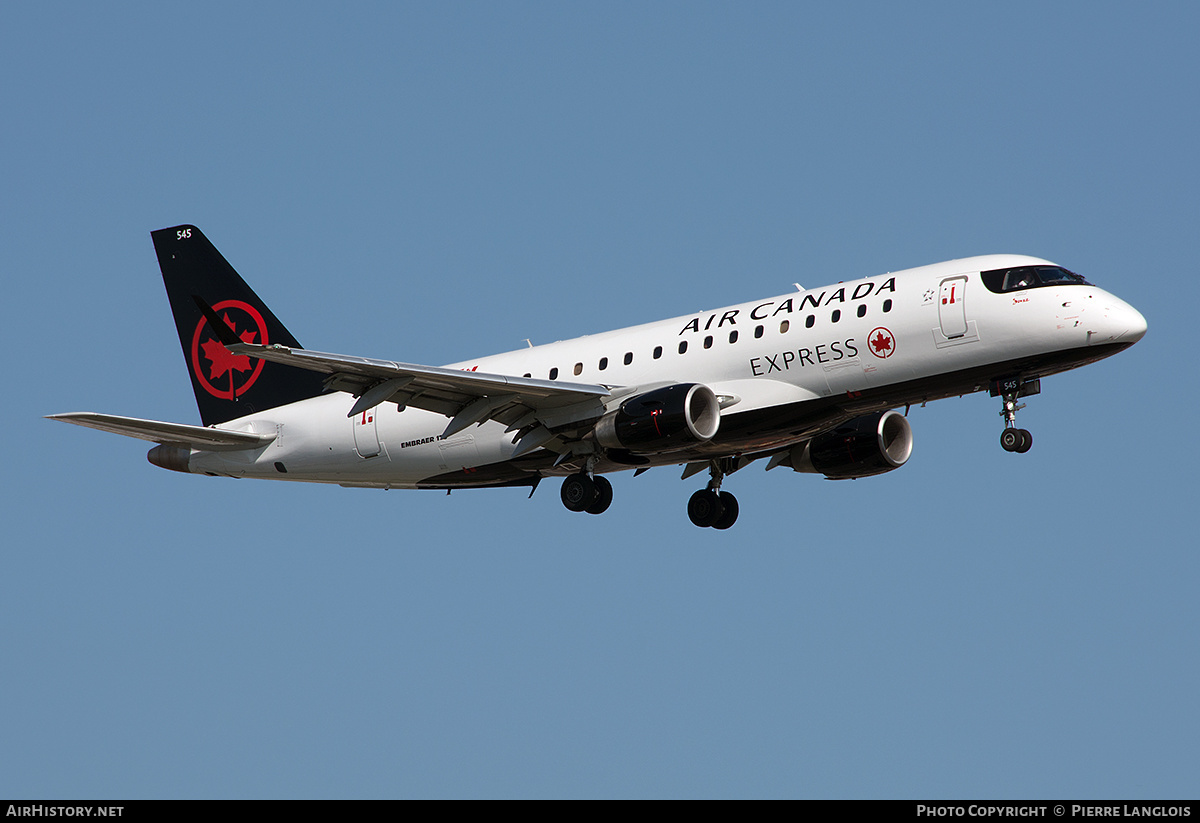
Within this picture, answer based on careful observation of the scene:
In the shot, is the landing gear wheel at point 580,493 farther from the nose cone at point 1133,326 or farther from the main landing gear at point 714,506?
the nose cone at point 1133,326

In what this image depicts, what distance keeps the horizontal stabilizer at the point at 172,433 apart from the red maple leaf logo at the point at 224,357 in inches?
90.4

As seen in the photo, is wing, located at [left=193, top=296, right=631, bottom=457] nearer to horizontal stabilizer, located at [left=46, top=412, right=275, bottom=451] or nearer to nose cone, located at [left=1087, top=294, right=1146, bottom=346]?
horizontal stabilizer, located at [left=46, top=412, right=275, bottom=451]

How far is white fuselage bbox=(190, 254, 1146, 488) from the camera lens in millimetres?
32875

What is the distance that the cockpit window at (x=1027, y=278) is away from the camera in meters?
33.2

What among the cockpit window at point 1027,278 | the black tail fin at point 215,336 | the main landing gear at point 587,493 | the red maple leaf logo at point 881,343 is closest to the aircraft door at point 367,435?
the black tail fin at point 215,336

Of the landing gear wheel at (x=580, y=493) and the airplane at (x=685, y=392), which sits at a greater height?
the airplane at (x=685, y=392)

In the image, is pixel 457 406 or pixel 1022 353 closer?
pixel 1022 353

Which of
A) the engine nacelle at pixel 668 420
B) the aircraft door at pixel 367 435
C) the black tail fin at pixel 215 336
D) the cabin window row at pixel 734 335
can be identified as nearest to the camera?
the engine nacelle at pixel 668 420

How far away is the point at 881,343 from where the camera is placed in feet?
110
